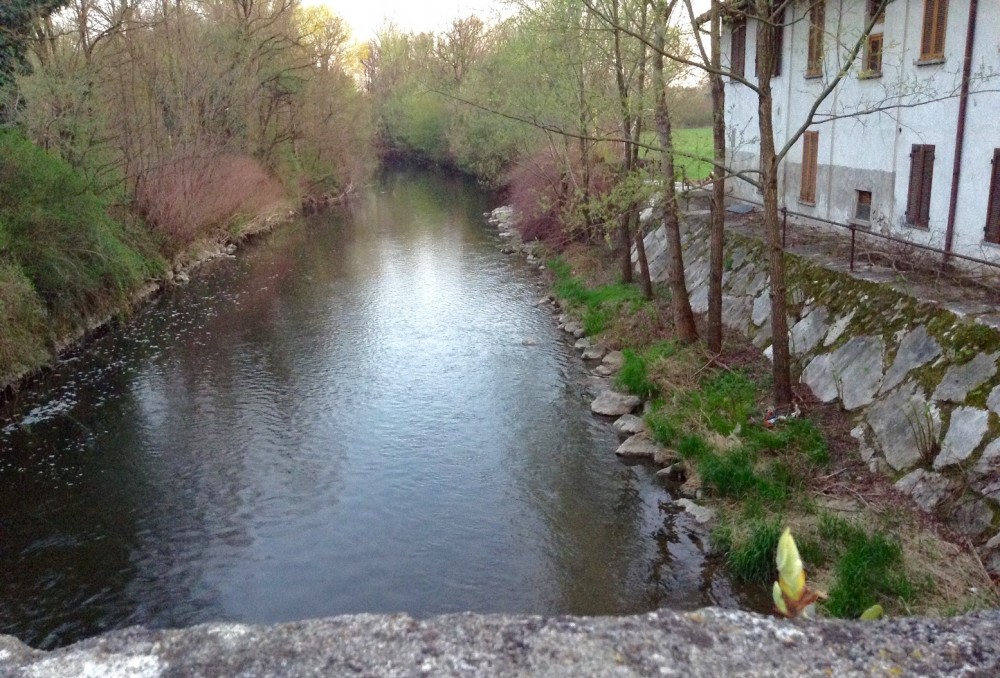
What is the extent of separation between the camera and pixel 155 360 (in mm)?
16359

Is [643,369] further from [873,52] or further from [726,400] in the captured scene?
[873,52]

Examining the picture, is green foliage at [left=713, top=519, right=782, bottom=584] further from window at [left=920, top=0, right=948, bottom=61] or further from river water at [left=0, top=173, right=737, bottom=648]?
window at [left=920, top=0, right=948, bottom=61]

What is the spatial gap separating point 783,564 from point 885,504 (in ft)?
21.2

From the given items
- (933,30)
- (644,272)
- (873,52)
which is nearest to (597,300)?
(644,272)

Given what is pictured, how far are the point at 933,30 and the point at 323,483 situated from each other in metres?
11.4

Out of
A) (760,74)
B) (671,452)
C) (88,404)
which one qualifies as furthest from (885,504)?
(88,404)

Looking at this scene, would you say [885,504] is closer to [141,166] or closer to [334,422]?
[334,422]

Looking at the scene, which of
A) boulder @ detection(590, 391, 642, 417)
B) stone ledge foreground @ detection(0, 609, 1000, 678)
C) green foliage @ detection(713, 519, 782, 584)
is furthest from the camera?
boulder @ detection(590, 391, 642, 417)

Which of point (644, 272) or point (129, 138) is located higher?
point (129, 138)

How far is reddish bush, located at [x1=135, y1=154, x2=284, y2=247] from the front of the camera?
76.7ft

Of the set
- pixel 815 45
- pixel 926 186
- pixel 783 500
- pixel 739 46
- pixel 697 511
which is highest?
pixel 739 46

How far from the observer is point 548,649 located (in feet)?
13.2

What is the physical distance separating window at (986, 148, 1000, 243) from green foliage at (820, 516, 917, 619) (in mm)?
6258

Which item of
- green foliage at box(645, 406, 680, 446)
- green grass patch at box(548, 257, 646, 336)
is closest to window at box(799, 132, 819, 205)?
green grass patch at box(548, 257, 646, 336)
